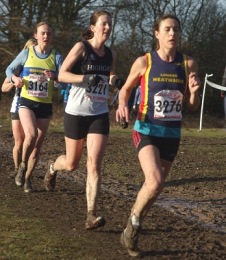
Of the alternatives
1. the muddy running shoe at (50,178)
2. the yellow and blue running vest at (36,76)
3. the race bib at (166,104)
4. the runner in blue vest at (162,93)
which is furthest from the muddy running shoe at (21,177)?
the race bib at (166,104)

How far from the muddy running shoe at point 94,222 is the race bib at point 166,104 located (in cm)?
112

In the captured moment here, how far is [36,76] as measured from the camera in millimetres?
8422

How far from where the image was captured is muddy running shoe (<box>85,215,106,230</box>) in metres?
5.84

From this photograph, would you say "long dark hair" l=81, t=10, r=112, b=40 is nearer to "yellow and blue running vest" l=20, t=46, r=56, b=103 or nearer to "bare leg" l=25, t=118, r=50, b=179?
"yellow and blue running vest" l=20, t=46, r=56, b=103

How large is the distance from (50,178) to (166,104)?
9.60 feet

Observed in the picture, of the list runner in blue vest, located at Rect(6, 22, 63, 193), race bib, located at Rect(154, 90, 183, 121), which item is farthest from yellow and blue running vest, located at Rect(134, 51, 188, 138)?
runner in blue vest, located at Rect(6, 22, 63, 193)

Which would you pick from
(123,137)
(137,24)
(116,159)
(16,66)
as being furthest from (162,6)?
(16,66)

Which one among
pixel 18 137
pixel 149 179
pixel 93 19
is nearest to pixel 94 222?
pixel 149 179

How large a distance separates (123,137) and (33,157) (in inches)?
375

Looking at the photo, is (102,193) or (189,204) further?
(102,193)

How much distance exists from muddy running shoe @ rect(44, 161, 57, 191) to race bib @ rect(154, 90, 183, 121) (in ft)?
8.70

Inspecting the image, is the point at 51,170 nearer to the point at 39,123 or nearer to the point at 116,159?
the point at 39,123

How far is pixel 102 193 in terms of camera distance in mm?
8336

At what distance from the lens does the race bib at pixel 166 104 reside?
18.0 ft
